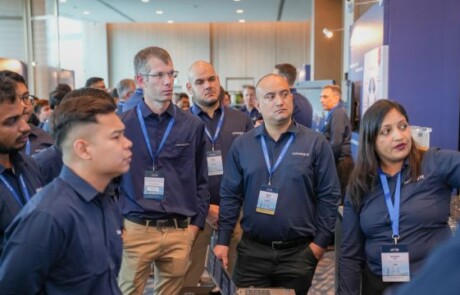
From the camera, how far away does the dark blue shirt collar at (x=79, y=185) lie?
1.45 m

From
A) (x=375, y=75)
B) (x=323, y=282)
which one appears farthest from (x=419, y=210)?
(x=375, y=75)

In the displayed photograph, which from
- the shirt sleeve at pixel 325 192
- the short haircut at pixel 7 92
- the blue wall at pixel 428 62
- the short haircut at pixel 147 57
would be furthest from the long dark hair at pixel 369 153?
the blue wall at pixel 428 62

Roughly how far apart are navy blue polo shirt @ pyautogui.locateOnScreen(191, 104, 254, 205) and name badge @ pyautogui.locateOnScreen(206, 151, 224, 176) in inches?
1.8

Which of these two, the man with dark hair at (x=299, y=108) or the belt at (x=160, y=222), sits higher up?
the man with dark hair at (x=299, y=108)

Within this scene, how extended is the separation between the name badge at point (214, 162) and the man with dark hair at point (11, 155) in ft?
5.25

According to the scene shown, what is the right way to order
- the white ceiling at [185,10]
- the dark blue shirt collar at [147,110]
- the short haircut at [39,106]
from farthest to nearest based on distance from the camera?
the white ceiling at [185,10] < the short haircut at [39,106] < the dark blue shirt collar at [147,110]

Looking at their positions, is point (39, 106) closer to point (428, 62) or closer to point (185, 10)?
point (428, 62)

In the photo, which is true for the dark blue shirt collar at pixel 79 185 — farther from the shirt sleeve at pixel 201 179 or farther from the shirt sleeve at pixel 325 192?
the shirt sleeve at pixel 325 192

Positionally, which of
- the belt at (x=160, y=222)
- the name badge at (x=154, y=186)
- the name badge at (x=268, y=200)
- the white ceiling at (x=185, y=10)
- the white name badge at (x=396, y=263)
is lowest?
the white name badge at (x=396, y=263)

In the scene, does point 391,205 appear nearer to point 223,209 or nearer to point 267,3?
point 223,209

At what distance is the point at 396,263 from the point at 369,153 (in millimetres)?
476

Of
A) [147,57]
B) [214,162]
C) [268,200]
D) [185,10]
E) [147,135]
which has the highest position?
[185,10]

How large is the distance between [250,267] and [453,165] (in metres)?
1.13

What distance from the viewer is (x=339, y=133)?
570 centimetres
